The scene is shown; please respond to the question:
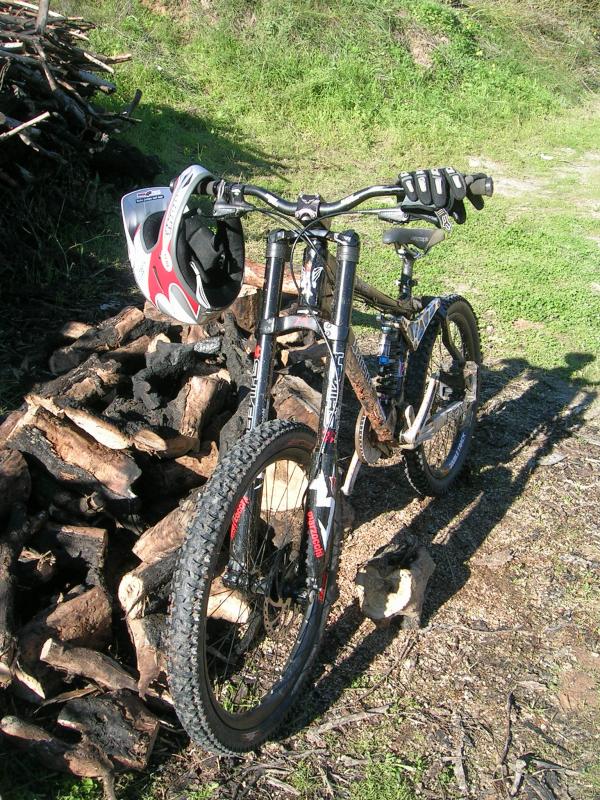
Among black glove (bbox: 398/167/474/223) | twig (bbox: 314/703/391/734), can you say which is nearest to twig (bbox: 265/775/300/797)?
twig (bbox: 314/703/391/734)

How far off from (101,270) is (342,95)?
6362 mm

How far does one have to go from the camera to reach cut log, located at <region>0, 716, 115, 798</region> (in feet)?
8.78

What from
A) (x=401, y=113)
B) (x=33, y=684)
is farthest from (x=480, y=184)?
(x=401, y=113)

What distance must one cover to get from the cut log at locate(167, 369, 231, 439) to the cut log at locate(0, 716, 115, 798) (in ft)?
4.62

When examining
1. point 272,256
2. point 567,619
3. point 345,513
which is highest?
point 272,256

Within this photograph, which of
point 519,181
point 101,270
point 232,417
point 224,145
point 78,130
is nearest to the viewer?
point 232,417

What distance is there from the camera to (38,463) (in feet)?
11.5

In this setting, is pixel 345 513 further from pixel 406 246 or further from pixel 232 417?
pixel 406 246

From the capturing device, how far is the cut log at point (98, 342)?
4195 millimetres

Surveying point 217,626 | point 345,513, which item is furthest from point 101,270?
point 217,626

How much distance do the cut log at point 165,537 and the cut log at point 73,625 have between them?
0.26 m

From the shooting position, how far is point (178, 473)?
3.74 m

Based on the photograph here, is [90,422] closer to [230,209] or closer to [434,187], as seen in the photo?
[230,209]

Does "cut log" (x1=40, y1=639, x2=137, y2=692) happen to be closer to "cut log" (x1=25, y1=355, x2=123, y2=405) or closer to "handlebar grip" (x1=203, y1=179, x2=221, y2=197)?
"cut log" (x1=25, y1=355, x2=123, y2=405)
